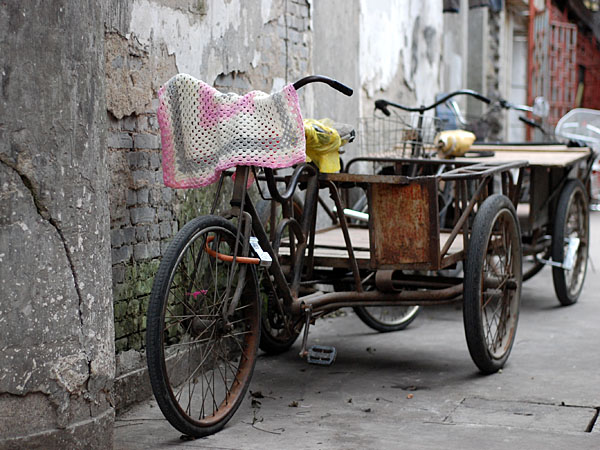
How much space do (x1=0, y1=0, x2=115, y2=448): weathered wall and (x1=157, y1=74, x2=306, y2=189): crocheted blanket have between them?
0.46m

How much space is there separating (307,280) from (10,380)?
5.85 ft

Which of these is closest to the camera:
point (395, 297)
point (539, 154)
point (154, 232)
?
point (154, 232)

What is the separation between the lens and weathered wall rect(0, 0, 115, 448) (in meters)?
2.82

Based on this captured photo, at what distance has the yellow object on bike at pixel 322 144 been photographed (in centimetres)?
399

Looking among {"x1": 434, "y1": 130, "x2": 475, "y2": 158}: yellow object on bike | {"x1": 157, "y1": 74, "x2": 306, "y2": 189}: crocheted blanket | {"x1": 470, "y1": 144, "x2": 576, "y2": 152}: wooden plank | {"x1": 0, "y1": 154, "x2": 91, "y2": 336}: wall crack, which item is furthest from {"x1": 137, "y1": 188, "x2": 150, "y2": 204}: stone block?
{"x1": 470, "y1": 144, "x2": 576, "y2": 152}: wooden plank

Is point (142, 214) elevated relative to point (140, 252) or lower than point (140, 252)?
elevated

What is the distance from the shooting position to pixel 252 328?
12.3ft

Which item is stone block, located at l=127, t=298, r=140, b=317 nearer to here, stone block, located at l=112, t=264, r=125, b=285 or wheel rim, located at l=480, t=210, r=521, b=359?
stone block, located at l=112, t=264, r=125, b=285

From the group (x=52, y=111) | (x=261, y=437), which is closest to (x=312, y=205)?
(x=261, y=437)

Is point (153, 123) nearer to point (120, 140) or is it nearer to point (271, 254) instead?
point (120, 140)

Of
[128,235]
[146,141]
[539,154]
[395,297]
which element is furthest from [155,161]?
[539,154]

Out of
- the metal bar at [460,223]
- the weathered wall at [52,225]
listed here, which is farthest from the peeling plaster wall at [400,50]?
the weathered wall at [52,225]

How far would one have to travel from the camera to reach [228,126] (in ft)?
11.3

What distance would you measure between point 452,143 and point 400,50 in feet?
8.39
